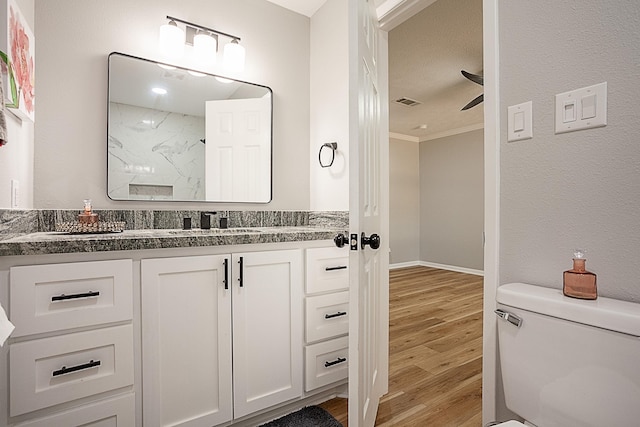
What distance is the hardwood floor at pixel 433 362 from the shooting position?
1665 millimetres

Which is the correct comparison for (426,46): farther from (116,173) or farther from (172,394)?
(172,394)

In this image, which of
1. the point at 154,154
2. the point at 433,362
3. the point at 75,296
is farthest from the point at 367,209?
the point at 433,362

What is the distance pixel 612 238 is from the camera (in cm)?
86

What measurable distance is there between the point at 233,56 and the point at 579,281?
2137 millimetres

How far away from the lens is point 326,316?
1.74m

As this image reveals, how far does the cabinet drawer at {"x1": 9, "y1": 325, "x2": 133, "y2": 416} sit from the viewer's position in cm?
107

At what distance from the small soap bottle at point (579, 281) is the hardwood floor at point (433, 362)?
1083mm

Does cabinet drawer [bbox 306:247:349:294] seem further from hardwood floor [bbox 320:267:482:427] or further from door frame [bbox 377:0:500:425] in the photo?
door frame [bbox 377:0:500:425]

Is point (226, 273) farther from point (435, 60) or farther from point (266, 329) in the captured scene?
point (435, 60)

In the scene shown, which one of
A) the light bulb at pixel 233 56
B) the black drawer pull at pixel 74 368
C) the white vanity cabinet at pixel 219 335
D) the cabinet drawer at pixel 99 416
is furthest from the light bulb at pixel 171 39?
the cabinet drawer at pixel 99 416

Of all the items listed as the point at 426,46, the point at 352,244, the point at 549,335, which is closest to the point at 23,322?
the point at 352,244

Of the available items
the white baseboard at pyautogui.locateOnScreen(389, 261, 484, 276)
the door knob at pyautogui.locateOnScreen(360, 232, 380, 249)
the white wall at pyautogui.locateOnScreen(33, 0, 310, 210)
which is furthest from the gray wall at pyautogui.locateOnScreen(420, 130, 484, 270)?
the door knob at pyautogui.locateOnScreen(360, 232, 380, 249)

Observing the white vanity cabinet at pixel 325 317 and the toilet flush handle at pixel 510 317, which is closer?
the toilet flush handle at pixel 510 317

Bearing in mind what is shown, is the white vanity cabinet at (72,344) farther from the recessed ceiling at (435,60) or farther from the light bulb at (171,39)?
the recessed ceiling at (435,60)
